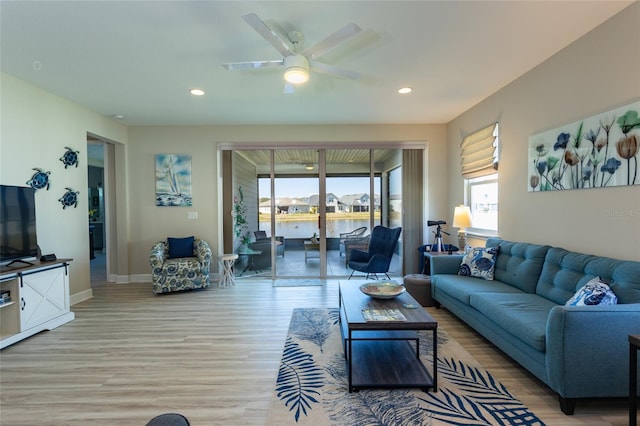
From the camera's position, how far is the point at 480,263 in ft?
11.3

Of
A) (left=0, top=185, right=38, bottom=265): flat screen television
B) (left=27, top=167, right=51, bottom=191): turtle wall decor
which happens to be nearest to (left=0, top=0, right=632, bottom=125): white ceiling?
(left=27, top=167, right=51, bottom=191): turtle wall decor

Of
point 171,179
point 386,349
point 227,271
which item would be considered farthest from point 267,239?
point 386,349

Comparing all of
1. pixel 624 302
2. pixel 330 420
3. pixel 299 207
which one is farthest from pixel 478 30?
pixel 299 207

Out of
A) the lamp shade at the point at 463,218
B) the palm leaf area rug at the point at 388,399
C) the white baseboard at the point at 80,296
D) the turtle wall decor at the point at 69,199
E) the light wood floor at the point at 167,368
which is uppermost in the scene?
the turtle wall decor at the point at 69,199

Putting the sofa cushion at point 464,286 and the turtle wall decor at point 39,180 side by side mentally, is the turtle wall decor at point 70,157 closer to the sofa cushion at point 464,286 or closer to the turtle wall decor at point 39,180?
the turtle wall decor at point 39,180

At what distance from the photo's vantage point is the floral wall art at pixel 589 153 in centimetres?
223

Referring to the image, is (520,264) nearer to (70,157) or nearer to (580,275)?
(580,275)

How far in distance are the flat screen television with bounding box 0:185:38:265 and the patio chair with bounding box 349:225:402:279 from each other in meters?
4.03

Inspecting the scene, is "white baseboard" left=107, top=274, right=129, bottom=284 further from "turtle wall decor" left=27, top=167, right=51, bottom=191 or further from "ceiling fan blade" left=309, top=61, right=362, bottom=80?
"ceiling fan blade" left=309, top=61, right=362, bottom=80

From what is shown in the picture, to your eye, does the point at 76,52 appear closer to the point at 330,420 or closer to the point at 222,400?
the point at 222,400

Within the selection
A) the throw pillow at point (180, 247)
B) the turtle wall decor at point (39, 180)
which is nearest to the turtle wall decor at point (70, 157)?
the turtle wall decor at point (39, 180)

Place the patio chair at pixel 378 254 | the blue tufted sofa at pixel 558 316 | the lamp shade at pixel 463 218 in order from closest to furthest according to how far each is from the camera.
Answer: the blue tufted sofa at pixel 558 316 → the lamp shade at pixel 463 218 → the patio chair at pixel 378 254

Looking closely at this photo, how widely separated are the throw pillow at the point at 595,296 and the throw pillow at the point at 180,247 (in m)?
4.93

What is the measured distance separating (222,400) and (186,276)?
9.50ft
